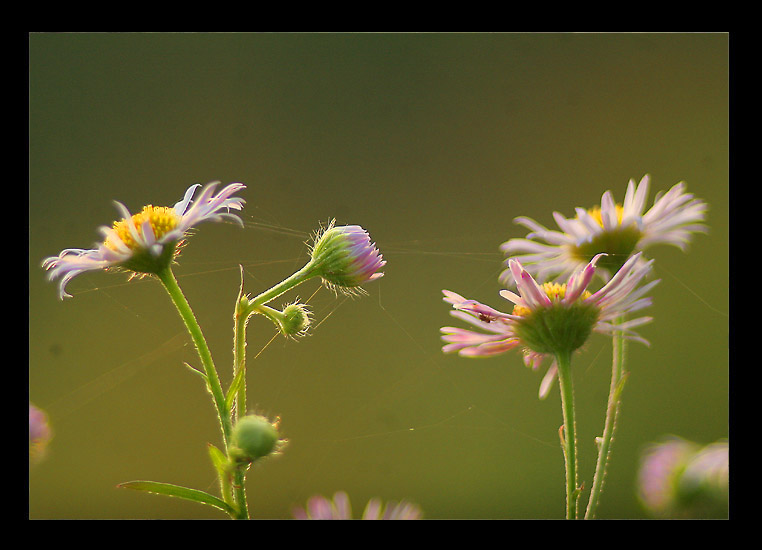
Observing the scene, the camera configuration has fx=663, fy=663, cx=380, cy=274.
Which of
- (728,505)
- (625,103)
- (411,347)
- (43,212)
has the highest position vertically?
(625,103)

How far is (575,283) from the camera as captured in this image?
0.57 metres

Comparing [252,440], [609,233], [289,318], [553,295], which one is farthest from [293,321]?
[609,233]

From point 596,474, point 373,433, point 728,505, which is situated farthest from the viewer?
point 373,433

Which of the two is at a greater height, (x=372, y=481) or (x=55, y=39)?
(x=55, y=39)

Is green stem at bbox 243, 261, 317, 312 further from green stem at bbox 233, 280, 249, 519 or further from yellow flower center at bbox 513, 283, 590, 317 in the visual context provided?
yellow flower center at bbox 513, 283, 590, 317

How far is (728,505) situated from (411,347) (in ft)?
1.27

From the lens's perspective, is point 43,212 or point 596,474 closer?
point 596,474

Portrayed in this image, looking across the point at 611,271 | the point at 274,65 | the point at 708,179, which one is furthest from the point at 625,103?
the point at 274,65

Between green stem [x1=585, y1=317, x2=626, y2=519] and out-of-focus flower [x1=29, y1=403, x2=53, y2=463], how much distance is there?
1.93 feet

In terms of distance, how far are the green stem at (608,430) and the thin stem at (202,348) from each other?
300 mm

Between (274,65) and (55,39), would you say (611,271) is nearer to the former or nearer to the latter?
(274,65)

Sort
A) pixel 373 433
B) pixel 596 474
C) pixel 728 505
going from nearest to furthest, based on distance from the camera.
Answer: pixel 596 474 → pixel 728 505 → pixel 373 433

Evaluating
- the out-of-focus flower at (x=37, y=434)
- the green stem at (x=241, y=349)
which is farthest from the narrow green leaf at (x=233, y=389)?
the out-of-focus flower at (x=37, y=434)

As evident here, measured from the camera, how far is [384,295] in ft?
2.63
